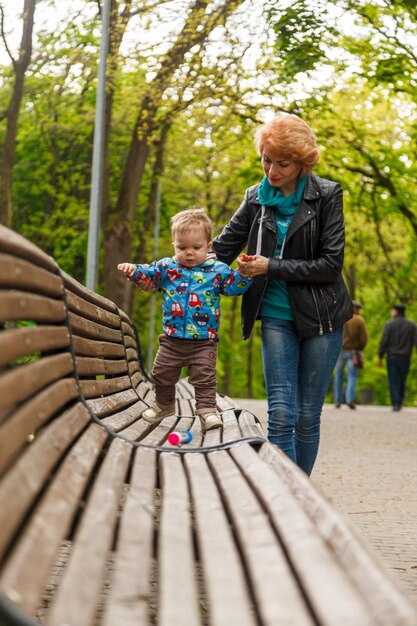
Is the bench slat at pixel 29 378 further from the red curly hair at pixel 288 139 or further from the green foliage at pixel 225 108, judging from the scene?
the green foliage at pixel 225 108

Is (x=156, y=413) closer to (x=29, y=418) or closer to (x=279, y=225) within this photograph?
(x=279, y=225)

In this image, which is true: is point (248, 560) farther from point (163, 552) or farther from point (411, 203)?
point (411, 203)

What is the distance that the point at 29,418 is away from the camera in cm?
293

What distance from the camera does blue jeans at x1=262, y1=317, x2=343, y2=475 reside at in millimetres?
5453

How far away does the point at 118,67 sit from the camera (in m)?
18.0

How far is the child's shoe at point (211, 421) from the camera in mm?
5379

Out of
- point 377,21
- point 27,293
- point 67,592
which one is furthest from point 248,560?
point 377,21

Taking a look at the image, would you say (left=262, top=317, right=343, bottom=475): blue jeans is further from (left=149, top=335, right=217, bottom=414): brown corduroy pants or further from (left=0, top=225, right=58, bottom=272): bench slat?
(left=0, top=225, right=58, bottom=272): bench slat

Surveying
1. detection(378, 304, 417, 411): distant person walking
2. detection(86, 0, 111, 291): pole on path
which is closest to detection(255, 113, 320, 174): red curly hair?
detection(86, 0, 111, 291): pole on path

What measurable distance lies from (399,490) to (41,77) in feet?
61.4

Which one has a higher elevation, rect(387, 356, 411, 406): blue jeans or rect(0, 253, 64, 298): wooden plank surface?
rect(0, 253, 64, 298): wooden plank surface

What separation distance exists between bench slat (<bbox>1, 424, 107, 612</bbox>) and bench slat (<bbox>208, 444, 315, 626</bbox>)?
41cm

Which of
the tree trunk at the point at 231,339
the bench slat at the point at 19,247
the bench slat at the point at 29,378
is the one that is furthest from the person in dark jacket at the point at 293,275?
the tree trunk at the point at 231,339

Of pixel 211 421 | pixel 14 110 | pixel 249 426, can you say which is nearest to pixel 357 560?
pixel 249 426
